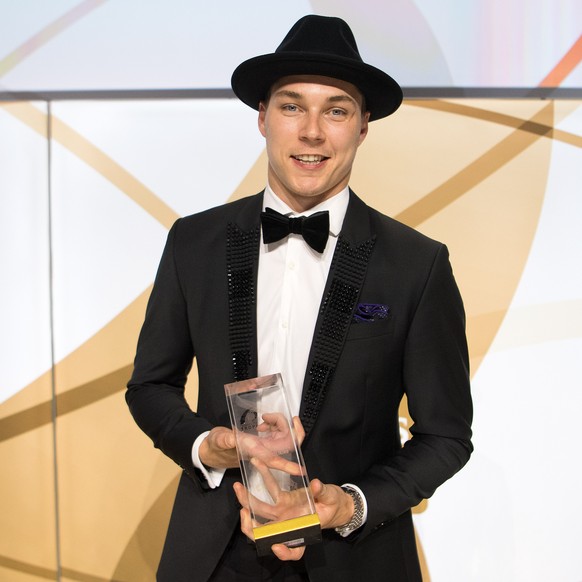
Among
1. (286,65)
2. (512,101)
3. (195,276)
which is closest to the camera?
(286,65)

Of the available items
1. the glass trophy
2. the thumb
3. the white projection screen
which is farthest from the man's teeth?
the white projection screen

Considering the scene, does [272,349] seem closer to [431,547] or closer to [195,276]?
[195,276]

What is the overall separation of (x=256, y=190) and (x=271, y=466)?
1.56m

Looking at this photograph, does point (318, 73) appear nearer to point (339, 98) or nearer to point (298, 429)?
point (339, 98)

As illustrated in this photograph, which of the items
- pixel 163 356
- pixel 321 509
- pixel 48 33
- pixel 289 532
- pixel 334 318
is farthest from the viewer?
pixel 48 33

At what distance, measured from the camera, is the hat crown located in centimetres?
165

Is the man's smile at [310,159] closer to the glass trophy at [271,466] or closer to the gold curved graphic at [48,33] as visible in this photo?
the glass trophy at [271,466]

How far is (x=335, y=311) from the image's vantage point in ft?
5.32

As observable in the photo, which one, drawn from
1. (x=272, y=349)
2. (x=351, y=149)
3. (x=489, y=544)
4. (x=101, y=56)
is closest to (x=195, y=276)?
(x=272, y=349)

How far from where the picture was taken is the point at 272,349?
1.67 meters

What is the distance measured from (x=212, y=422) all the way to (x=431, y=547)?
140 centimetres

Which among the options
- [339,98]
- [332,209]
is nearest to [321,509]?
[332,209]

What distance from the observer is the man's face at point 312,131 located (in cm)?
164

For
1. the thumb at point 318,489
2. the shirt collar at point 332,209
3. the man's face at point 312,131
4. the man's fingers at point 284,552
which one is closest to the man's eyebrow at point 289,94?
the man's face at point 312,131
